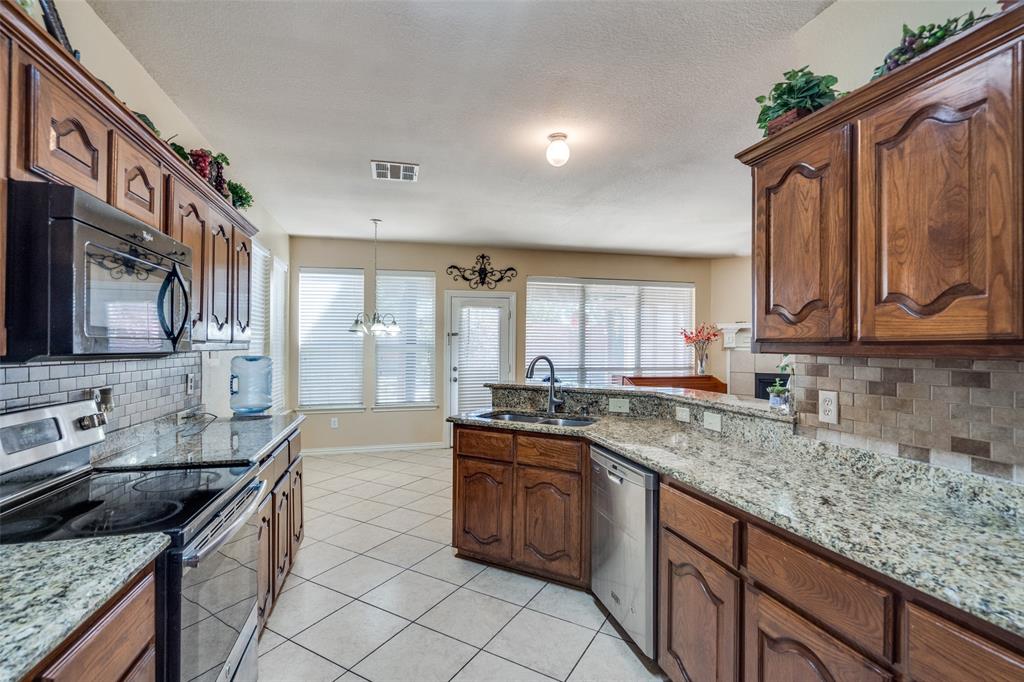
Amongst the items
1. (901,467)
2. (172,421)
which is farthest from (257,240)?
(901,467)

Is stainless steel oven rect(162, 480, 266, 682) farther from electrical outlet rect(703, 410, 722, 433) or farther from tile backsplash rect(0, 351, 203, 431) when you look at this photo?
electrical outlet rect(703, 410, 722, 433)

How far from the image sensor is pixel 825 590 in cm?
117

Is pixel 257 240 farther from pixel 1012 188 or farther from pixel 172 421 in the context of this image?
pixel 1012 188

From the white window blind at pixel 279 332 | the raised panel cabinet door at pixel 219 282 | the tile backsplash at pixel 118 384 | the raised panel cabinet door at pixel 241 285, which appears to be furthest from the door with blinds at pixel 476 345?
the raised panel cabinet door at pixel 219 282

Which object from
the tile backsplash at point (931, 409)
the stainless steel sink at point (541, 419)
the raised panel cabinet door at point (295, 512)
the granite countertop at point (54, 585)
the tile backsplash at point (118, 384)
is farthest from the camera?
the stainless steel sink at point (541, 419)

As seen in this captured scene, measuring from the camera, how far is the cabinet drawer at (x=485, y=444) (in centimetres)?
272

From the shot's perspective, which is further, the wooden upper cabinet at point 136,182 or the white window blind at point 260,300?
the white window blind at point 260,300

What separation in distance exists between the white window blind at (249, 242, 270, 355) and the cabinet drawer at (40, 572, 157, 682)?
3308mm

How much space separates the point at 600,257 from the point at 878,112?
517cm

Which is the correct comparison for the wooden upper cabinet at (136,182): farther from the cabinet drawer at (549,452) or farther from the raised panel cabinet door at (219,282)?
the cabinet drawer at (549,452)

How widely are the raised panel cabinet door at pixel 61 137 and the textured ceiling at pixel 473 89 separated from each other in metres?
0.73

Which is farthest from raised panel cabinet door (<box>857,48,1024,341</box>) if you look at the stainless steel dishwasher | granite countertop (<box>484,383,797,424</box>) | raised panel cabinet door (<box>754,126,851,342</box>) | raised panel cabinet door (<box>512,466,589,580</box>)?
raised panel cabinet door (<box>512,466,589,580</box>)

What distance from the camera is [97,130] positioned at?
4.80 ft

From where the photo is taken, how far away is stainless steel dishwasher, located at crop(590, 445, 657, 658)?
6.33 feet
